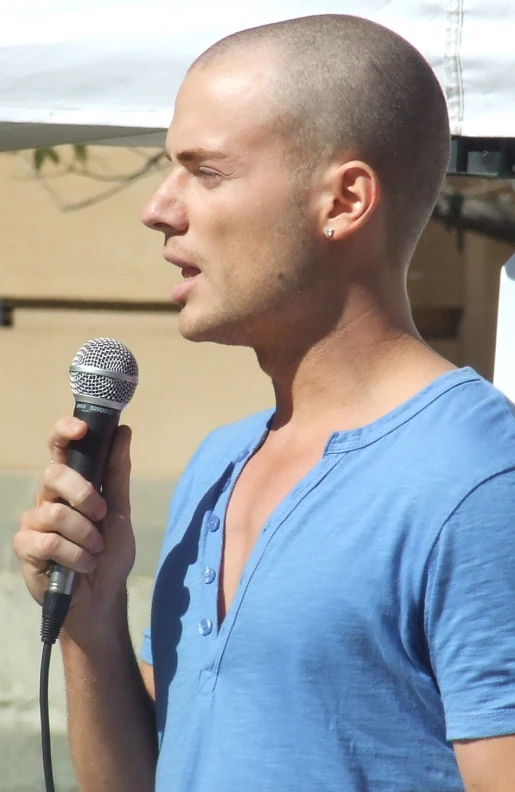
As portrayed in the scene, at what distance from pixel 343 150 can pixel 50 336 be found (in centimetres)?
297

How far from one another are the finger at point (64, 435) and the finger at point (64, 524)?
85 mm

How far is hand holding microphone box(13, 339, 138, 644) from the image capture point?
5.36 feet

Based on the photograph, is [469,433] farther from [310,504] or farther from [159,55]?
[159,55]

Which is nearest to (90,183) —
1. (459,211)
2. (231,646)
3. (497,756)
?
(459,211)

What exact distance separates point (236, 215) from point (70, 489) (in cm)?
45

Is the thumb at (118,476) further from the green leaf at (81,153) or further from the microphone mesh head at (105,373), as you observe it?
the green leaf at (81,153)

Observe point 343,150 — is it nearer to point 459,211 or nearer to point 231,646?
point 231,646

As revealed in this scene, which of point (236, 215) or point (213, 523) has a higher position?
point (236, 215)

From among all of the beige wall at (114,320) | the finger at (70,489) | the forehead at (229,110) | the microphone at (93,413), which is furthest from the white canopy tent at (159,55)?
the beige wall at (114,320)

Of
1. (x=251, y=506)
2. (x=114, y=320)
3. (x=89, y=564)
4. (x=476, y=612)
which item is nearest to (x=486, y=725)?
(x=476, y=612)

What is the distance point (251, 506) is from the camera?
1.69 m

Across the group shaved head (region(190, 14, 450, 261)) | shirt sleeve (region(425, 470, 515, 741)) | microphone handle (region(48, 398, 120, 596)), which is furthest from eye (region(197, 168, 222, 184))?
shirt sleeve (region(425, 470, 515, 741))

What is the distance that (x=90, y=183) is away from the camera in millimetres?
4406

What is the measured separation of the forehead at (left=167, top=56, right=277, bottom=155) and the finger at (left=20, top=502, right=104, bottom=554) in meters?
0.54
